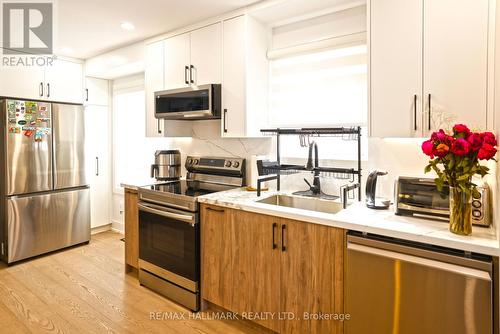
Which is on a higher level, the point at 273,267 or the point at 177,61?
the point at 177,61

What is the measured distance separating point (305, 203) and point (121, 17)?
230cm

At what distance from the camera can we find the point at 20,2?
254 cm

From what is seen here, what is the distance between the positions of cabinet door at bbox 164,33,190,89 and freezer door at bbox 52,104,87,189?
1.50 m

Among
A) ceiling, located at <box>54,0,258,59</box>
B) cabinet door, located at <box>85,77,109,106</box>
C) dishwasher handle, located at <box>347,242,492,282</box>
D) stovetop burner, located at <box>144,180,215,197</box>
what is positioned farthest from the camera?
cabinet door, located at <box>85,77,109,106</box>

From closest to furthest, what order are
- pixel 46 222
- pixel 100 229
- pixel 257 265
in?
pixel 257 265 → pixel 46 222 → pixel 100 229

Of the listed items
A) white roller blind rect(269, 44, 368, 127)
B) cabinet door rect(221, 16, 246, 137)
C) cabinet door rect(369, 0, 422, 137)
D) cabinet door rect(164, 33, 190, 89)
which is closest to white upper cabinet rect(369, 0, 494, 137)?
cabinet door rect(369, 0, 422, 137)

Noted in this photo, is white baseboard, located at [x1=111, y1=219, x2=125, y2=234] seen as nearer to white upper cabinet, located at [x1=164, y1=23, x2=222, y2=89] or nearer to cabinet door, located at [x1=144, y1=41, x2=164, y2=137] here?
cabinet door, located at [x1=144, y1=41, x2=164, y2=137]

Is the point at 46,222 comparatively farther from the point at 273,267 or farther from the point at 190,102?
the point at 273,267

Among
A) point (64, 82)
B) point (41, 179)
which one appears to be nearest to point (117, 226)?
point (41, 179)

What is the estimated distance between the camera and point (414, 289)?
60.3 inches

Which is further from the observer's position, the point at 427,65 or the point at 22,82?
the point at 22,82

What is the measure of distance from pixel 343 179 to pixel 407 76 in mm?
888

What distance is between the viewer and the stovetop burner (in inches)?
106

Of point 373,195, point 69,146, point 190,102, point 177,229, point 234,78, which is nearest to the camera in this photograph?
point 373,195
